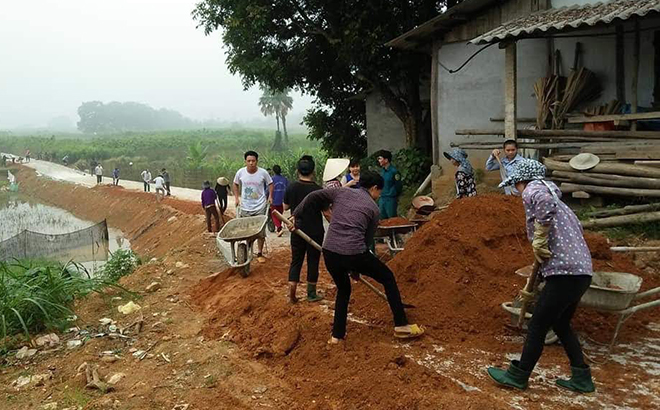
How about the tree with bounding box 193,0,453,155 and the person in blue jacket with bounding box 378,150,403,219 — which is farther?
the tree with bounding box 193,0,453,155

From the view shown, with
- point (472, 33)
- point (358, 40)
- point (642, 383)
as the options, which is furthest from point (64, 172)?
point (642, 383)

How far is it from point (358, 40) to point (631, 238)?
25.2ft

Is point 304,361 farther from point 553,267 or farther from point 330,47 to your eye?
point 330,47

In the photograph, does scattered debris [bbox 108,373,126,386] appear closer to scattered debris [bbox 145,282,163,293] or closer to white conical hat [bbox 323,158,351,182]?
scattered debris [bbox 145,282,163,293]

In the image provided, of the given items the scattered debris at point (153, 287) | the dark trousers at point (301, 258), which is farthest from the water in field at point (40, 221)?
the dark trousers at point (301, 258)

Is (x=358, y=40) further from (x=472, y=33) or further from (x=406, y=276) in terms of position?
(x=406, y=276)

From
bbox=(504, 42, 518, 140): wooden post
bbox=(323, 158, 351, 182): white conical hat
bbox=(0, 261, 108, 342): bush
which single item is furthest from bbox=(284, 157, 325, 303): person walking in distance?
bbox=(504, 42, 518, 140): wooden post

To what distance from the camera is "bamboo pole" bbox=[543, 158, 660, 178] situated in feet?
22.1

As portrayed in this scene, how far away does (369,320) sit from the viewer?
17.1ft

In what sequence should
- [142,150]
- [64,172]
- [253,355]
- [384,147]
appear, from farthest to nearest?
[142,150] → [64,172] → [384,147] → [253,355]

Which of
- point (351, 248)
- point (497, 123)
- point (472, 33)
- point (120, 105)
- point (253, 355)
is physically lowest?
point (253, 355)

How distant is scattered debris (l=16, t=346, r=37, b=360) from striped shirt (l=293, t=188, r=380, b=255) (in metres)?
3.48

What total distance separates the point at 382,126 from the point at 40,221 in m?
17.9

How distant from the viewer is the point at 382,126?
50.5ft
